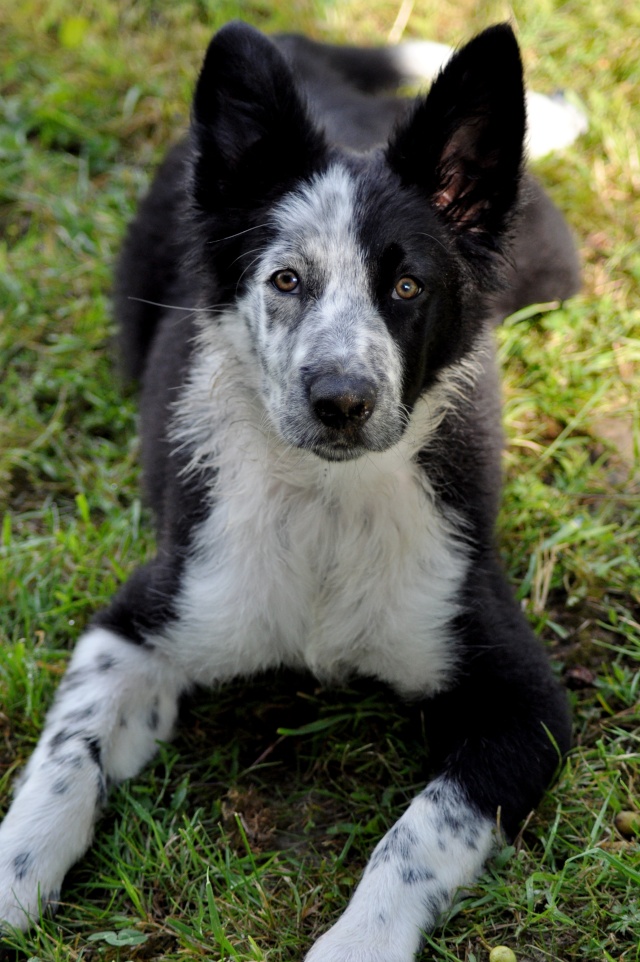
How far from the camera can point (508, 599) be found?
318 centimetres

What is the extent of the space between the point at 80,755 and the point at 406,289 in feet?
4.89

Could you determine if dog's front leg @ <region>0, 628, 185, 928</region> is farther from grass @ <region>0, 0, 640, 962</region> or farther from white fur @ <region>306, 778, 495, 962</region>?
white fur @ <region>306, 778, 495, 962</region>

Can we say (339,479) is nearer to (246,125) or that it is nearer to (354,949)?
(246,125)

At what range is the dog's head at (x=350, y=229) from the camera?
2775 millimetres

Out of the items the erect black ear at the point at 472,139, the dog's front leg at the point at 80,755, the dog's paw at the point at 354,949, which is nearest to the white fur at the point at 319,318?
the erect black ear at the point at 472,139

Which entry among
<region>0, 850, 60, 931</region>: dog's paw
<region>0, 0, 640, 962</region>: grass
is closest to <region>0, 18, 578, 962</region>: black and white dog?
<region>0, 850, 60, 931</region>: dog's paw

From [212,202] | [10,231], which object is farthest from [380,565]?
[10,231]

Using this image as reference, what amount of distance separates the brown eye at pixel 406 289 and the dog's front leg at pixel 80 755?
1.24m

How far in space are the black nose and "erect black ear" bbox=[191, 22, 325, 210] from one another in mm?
679

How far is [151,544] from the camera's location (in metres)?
3.76

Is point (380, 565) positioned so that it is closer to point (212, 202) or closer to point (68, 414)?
point (212, 202)

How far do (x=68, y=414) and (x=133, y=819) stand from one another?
1.89 metres

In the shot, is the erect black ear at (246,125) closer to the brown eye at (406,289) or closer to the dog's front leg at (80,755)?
the brown eye at (406,289)

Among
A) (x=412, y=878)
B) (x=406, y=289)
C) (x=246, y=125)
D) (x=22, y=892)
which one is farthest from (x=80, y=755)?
(x=246, y=125)
